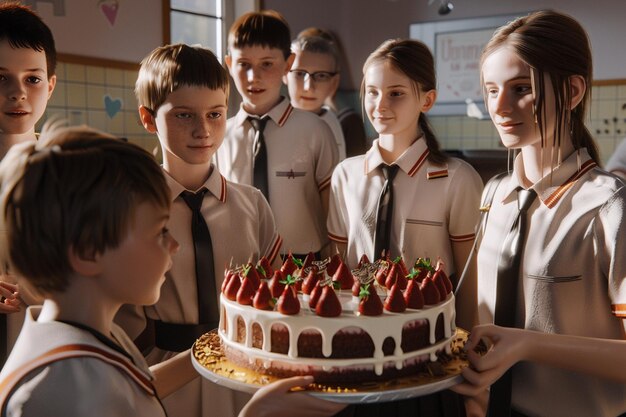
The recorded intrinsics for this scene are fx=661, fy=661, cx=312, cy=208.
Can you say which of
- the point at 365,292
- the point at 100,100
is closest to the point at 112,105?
the point at 100,100

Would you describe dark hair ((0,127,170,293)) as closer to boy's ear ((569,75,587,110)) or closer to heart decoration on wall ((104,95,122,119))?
boy's ear ((569,75,587,110))

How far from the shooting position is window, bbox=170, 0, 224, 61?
448 centimetres

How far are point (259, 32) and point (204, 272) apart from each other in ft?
3.88

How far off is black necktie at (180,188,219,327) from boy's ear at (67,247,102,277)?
70 cm

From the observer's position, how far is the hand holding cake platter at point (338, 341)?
128 centimetres

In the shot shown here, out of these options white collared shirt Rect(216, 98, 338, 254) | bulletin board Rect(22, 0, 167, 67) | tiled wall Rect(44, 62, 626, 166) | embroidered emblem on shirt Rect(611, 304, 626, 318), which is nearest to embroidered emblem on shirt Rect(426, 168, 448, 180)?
white collared shirt Rect(216, 98, 338, 254)

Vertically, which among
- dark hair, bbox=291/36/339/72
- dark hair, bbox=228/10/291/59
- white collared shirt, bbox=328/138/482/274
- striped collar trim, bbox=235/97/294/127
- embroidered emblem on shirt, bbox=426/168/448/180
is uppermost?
dark hair, bbox=291/36/339/72

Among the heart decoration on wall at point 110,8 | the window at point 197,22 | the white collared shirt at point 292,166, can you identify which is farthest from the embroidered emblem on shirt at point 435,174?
the window at point 197,22

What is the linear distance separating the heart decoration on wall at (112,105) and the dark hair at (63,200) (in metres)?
2.90

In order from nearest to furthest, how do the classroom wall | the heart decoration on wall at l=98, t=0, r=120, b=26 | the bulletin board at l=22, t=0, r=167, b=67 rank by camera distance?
the bulletin board at l=22, t=0, r=167, b=67 → the heart decoration on wall at l=98, t=0, r=120, b=26 → the classroom wall

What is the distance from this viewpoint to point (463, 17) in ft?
18.4

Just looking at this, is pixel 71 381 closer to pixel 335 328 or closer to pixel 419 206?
pixel 335 328

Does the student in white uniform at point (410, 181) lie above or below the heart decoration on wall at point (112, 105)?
below

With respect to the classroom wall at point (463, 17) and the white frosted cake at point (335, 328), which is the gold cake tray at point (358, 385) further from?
the classroom wall at point (463, 17)
